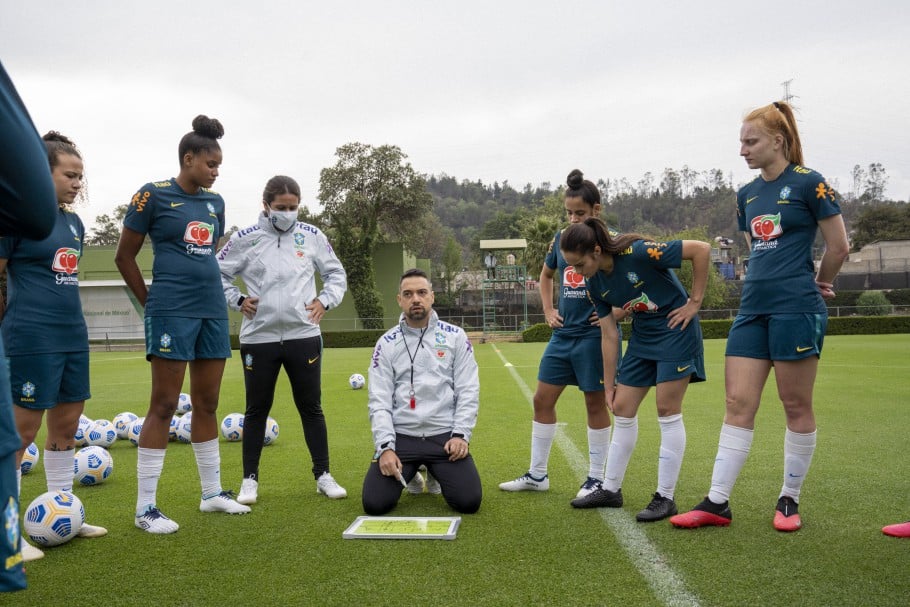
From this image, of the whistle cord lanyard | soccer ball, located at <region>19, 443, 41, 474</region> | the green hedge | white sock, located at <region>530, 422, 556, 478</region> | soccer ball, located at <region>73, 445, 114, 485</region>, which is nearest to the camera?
the whistle cord lanyard

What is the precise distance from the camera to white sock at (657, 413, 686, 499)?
4.69 m


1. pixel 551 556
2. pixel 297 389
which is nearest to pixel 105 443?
pixel 297 389

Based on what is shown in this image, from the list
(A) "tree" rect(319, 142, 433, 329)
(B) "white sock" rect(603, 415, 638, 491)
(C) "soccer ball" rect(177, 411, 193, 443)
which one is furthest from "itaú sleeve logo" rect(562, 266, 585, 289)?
(A) "tree" rect(319, 142, 433, 329)

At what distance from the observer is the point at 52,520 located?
4.20 meters

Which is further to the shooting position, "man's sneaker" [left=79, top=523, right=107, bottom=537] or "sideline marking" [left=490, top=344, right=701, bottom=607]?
"man's sneaker" [left=79, top=523, right=107, bottom=537]

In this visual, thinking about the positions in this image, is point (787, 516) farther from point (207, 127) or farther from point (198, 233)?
point (207, 127)

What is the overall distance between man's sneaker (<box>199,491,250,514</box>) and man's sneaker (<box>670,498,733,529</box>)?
2.88 meters

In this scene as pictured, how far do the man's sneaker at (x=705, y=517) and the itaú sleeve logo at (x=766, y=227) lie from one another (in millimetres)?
1652

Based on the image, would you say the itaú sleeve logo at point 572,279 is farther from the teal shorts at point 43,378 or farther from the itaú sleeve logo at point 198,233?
the teal shorts at point 43,378

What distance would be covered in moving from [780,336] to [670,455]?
41.3 inches

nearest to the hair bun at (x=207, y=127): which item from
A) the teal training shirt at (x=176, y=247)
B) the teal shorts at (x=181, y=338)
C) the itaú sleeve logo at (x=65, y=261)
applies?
the teal training shirt at (x=176, y=247)

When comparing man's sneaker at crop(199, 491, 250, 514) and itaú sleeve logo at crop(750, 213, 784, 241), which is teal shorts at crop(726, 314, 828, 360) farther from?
man's sneaker at crop(199, 491, 250, 514)

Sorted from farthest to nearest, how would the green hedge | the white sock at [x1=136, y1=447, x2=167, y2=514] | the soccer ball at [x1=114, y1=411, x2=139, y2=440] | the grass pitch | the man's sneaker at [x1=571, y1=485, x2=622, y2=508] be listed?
the green hedge, the soccer ball at [x1=114, y1=411, x2=139, y2=440], the man's sneaker at [x1=571, y1=485, x2=622, y2=508], the white sock at [x1=136, y1=447, x2=167, y2=514], the grass pitch

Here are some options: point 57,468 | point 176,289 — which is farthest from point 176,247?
point 57,468
